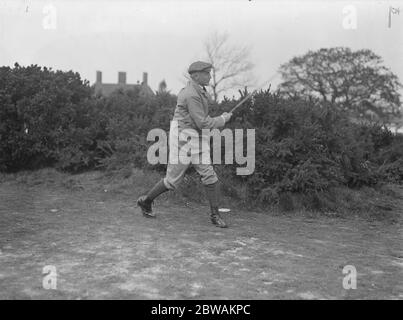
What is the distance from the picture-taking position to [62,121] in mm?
10102

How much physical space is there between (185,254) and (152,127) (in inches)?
190

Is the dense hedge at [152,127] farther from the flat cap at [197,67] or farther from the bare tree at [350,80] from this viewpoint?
the bare tree at [350,80]

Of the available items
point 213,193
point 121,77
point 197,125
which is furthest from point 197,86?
point 121,77

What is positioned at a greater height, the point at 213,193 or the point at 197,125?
the point at 197,125

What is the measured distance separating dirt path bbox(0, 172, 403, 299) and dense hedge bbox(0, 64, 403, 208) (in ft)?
2.84

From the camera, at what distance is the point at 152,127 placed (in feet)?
31.9

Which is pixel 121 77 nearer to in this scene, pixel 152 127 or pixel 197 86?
pixel 152 127

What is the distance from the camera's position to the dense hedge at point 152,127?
26.4 feet

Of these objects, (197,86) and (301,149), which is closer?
(197,86)

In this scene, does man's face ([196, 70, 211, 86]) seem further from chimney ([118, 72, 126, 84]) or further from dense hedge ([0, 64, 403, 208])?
chimney ([118, 72, 126, 84])

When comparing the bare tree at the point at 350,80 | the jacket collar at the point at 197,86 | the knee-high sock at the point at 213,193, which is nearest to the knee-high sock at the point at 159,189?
the knee-high sock at the point at 213,193

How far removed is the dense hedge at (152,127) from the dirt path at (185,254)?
34.1 inches

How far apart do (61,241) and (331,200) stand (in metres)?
4.26
